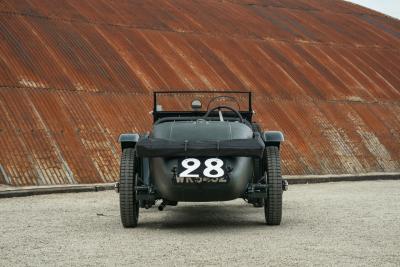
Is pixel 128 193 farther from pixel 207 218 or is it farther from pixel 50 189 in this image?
pixel 50 189

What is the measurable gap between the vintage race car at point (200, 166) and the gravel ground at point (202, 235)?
1.42 feet

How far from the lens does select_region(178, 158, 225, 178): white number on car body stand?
8.75m

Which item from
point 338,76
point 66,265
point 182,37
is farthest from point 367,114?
point 66,265

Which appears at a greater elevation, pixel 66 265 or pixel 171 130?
pixel 171 130

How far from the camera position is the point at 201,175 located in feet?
28.7

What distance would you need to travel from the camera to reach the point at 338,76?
2911 centimetres

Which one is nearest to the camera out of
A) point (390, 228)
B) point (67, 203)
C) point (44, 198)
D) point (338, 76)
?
point (390, 228)

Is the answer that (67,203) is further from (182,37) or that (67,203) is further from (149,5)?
(149,5)

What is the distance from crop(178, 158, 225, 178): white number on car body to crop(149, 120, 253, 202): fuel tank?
0.16ft

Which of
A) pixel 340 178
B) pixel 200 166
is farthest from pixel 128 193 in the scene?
pixel 340 178

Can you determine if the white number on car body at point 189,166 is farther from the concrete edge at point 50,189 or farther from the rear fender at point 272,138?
the concrete edge at point 50,189

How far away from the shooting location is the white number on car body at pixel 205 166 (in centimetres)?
875

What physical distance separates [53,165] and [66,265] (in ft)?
37.7

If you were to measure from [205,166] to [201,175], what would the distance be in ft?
0.45
